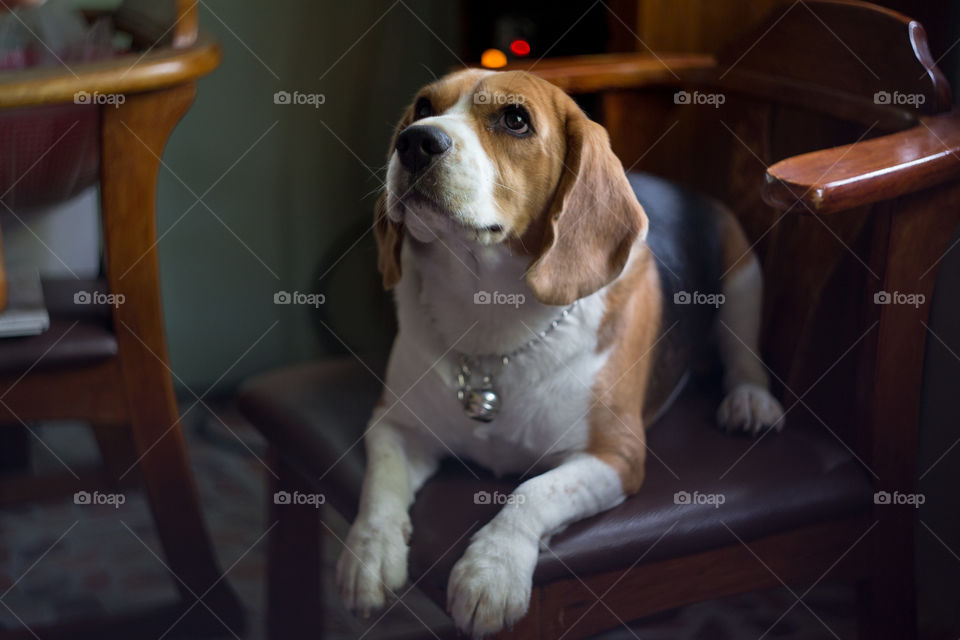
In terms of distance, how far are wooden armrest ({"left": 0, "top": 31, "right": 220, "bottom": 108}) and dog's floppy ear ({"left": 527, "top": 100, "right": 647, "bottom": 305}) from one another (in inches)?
18.3

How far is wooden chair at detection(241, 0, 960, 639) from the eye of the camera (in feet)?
3.35

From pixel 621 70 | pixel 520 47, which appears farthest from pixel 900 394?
pixel 520 47

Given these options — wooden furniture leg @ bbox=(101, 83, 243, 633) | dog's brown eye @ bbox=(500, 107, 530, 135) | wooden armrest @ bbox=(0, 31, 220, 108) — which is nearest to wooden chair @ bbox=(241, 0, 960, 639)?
wooden furniture leg @ bbox=(101, 83, 243, 633)

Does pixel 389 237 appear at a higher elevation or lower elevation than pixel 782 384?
higher

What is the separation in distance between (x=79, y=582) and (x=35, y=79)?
778mm

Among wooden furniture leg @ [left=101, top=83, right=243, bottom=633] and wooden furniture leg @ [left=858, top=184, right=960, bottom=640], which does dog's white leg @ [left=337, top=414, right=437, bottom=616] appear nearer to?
wooden furniture leg @ [left=101, top=83, right=243, bottom=633]

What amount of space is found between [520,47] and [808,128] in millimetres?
527

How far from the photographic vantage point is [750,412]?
1179mm

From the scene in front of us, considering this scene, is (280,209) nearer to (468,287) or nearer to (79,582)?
(468,287)

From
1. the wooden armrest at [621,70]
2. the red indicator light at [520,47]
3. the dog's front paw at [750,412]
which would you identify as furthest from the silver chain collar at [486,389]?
the red indicator light at [520,47]

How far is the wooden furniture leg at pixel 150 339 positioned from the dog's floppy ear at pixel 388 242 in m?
0.31

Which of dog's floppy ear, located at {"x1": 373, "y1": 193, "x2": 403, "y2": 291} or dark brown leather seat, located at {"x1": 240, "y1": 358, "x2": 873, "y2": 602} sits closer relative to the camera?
dark brown leather seat, located at {"x1": 240, "y1": 358, "x2": 873, "y2": 602}

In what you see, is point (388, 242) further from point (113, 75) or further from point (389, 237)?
point (113, 75)

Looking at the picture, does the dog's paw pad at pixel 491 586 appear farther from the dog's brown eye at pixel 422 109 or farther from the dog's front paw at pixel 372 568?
the dog's brown eye at pixel 422 109
